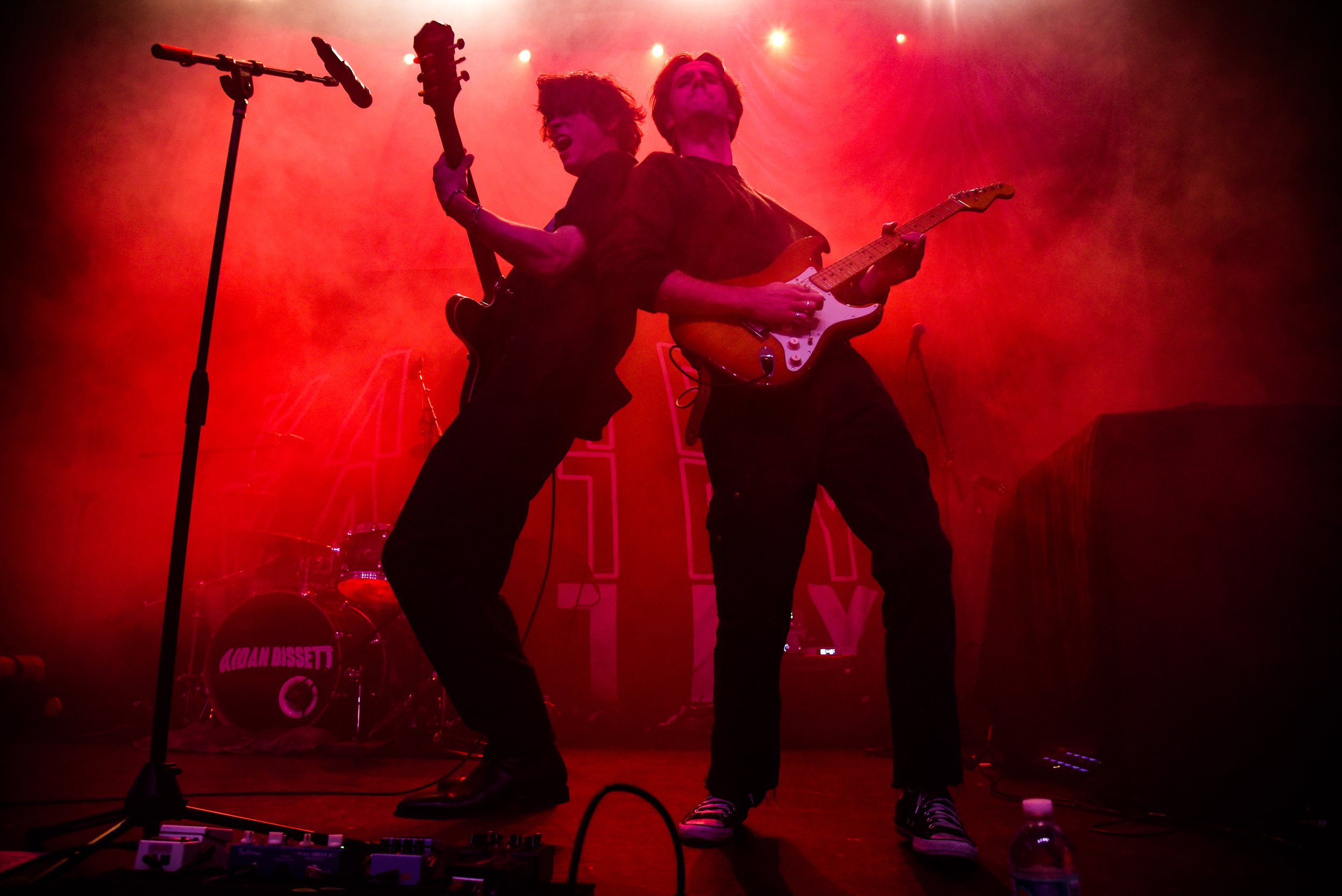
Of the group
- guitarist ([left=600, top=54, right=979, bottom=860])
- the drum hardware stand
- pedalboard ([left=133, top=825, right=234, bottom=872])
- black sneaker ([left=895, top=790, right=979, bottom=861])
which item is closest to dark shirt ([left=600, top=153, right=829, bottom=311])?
guitarist ([left=600, top=54, right=979, bottom=860])

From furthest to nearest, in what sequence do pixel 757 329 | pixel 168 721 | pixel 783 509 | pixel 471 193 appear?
pixel 471 193 < pixel 757 329 < pixel 783 509 < pixel 168 721

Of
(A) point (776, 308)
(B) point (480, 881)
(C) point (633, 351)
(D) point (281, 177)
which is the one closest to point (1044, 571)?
(A) point (776, 308)

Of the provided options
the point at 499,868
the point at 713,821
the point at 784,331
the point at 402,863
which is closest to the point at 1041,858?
the point at 713,821

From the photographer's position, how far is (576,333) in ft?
6.95

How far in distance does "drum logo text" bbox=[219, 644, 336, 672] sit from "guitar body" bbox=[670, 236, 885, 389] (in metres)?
2.66

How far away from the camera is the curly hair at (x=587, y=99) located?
8.11 ft

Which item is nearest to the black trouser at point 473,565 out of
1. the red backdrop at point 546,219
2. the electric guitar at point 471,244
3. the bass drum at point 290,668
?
the electric guitar at point 471,244

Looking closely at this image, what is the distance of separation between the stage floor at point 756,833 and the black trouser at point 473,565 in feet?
0.88

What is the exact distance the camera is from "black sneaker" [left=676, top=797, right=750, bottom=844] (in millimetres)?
1611

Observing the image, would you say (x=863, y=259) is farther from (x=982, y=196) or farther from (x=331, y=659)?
(x=331, y=659)

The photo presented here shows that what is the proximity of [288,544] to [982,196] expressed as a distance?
3725 millimetres

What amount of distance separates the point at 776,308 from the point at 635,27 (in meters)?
4.41

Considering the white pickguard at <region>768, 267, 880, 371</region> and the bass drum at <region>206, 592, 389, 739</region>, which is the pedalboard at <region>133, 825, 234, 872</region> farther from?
the bass drum at <region>206, 592, 389, 739</region>

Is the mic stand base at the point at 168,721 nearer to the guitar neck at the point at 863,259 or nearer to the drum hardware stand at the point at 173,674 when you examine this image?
the drum hardware stand at the point at 173,674
